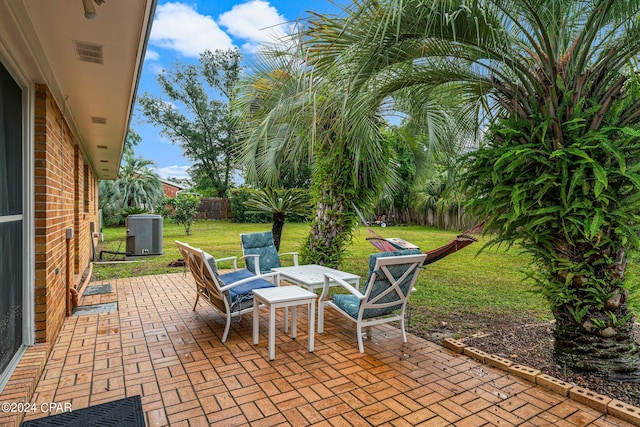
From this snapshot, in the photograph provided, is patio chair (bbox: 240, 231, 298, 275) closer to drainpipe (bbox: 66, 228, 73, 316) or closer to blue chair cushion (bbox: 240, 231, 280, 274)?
blue chair cushion (bbox: 240, 231, 280, 274)

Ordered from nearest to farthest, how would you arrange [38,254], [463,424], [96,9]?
[96,9], [463,424], [38,254]

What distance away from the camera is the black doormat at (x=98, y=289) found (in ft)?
18.9

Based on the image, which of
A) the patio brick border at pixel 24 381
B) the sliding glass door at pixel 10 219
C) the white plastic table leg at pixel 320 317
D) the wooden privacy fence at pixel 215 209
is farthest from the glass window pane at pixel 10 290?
the wooden privacy fence at pixel 215 209

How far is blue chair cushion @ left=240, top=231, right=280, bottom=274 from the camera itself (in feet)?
18.7

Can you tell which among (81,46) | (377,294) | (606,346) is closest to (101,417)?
(377,294)

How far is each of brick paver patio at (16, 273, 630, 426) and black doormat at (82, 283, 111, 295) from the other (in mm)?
1606

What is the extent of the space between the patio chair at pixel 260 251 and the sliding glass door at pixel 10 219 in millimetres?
2917

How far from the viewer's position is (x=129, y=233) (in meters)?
9.70

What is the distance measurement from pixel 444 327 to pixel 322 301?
155cm

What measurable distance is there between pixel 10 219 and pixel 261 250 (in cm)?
344

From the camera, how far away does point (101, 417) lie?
2336mm

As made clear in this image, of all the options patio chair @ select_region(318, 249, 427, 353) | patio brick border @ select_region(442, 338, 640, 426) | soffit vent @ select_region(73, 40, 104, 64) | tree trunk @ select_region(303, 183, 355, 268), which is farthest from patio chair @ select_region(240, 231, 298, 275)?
soffit vent @ select_region(73, 40, 104, 64)

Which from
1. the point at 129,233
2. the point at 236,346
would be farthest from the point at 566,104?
the point at 129,233

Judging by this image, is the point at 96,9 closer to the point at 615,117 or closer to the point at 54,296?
the point at 54,296
